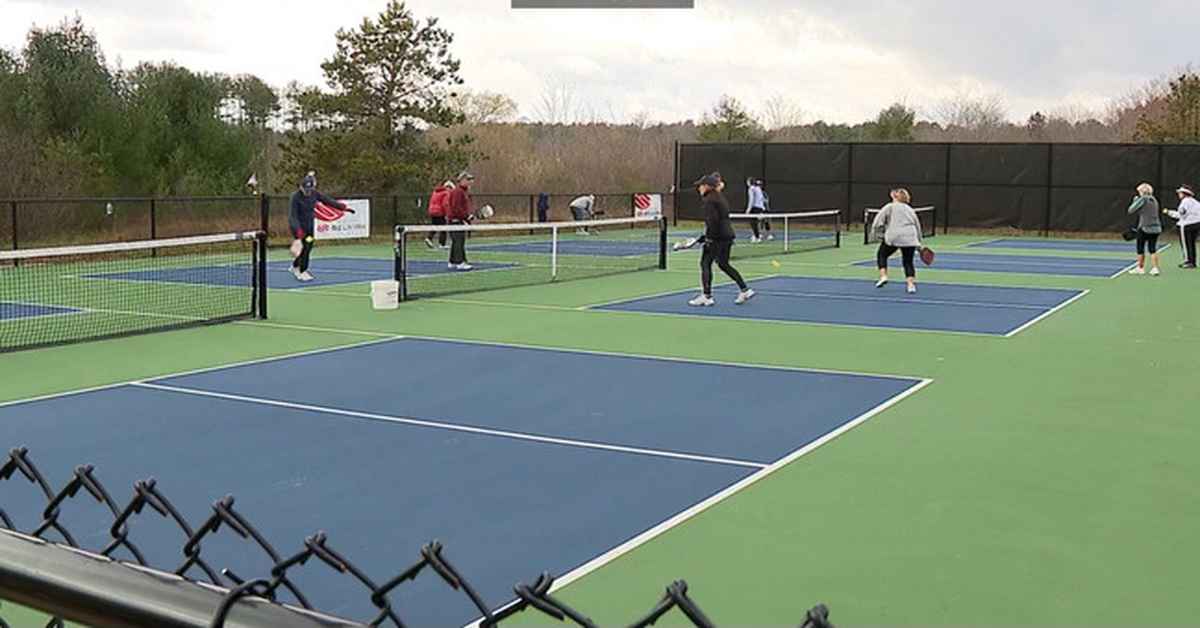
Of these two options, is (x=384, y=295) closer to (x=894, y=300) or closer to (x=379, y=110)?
(x=894, y=300)

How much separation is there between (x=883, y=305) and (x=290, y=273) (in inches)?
394

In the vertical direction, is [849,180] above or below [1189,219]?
above

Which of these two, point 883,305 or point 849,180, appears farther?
point 849,180

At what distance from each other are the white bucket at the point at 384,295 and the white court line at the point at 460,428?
5695mm

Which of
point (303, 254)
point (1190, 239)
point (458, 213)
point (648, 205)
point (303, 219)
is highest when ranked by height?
point (648, 205)

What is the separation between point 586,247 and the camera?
30281 mm

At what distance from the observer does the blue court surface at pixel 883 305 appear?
15539 mm

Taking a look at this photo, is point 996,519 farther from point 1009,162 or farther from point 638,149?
point 638,149

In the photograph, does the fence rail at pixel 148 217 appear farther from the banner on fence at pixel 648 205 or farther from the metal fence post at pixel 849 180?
the metal fence post at pixel 849 180

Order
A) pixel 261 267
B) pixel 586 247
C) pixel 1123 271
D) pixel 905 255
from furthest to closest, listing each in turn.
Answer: pixel 586 247 → pixel 1123 271 → pixel 905 255 → pixel 261 267

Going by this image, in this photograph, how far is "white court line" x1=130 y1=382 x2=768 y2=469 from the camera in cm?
789

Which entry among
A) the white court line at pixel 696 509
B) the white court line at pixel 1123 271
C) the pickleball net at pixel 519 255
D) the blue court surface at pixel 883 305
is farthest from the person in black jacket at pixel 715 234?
the white court line at pixel 1123 271

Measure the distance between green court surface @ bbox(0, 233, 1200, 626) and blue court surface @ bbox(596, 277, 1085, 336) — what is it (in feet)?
2.16

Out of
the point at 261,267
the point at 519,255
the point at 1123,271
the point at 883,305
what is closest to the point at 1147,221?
the point at 1123,271
